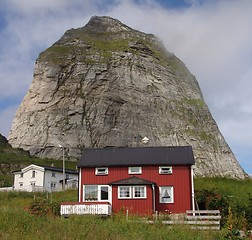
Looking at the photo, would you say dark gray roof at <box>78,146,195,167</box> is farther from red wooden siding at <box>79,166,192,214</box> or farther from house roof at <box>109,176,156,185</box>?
house roof at <box>109,176,156,185</box>

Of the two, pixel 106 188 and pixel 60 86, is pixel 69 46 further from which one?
pixel 106 188

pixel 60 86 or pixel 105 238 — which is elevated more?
pixel 60 86

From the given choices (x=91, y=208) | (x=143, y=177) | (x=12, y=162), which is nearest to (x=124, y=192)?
(x=143, y=177)

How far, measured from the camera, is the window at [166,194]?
2984 cm

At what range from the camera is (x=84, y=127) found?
3757 inches

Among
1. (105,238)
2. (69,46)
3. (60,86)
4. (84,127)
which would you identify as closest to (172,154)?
(105,238)

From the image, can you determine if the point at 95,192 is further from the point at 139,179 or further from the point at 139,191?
the point at 139,191

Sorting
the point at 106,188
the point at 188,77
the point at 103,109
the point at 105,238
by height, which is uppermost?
the point at 188,77

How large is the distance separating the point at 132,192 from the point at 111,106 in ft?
234

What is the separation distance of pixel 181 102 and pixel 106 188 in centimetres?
8162

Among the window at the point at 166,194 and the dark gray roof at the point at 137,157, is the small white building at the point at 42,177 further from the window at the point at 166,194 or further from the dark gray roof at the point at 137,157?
the window at the point at 166,194

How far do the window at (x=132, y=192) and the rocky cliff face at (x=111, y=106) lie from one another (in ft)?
205

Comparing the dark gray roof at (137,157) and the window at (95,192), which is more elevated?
the dark gray roof at (137,157)

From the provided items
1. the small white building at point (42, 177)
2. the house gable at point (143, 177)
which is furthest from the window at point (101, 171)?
the small white building at point (42, 177)
